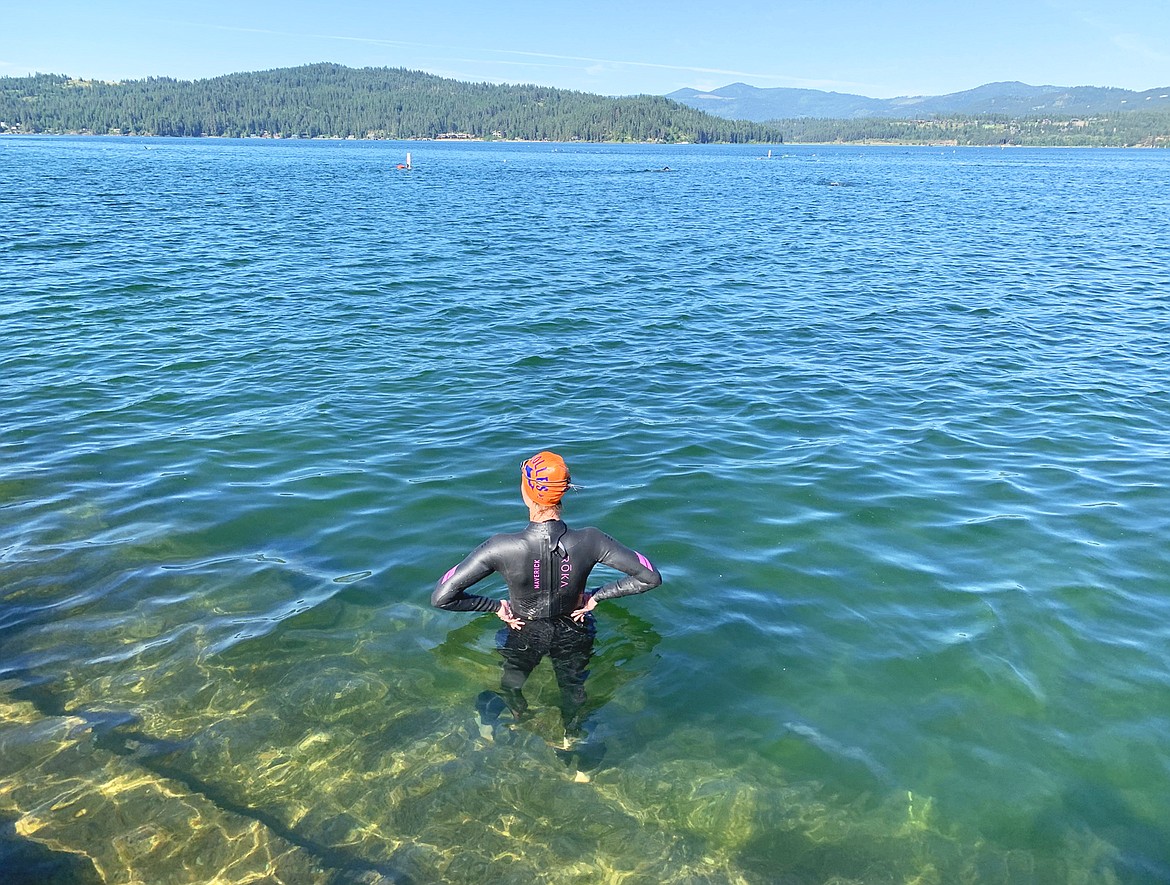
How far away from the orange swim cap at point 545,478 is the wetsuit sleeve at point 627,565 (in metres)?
0.62

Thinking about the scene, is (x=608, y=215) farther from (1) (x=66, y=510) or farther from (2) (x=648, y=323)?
(1) (x=66, y=510)

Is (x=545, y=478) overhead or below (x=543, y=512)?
overhead

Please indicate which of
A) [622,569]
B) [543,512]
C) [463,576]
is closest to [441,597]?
[463,576]

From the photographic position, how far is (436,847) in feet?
19.7

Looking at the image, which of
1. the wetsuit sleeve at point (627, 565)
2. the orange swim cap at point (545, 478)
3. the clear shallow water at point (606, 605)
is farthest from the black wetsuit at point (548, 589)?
the clear shallow water at point (606, 605)

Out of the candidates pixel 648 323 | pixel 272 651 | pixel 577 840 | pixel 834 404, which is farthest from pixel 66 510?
pixel 648 323

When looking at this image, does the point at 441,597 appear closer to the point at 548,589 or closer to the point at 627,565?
the point at 548,589

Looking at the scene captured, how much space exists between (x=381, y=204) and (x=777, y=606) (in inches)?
2080

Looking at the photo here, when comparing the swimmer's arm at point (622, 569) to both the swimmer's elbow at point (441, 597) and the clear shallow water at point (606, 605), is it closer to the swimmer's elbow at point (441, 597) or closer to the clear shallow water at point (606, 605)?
the clear shallow water at point (606, 605)

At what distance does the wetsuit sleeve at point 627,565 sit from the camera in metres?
7.18

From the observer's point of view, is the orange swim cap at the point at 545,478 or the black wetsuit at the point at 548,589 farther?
the black wetsuit at the point at 548,589

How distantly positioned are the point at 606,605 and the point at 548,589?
7.34 feet

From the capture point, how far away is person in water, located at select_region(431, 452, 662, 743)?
6.99m

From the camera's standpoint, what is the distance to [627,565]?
724 cm
